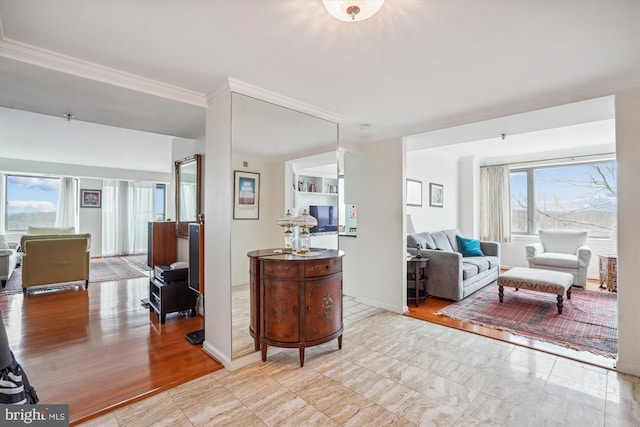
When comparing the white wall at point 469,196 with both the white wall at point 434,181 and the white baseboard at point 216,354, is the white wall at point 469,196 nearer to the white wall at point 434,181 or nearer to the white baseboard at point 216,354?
the white wall at point 434,181

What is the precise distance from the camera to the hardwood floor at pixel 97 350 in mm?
2168

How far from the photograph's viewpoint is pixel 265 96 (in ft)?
8.77

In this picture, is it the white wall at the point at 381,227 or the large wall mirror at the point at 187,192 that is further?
the white wall at the point at 381,227

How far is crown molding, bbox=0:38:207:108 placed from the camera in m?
1.90

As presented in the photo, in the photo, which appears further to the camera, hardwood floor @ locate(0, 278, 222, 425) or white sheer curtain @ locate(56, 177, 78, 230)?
white sheer curtain @ locate(56, 177, 78, 230)

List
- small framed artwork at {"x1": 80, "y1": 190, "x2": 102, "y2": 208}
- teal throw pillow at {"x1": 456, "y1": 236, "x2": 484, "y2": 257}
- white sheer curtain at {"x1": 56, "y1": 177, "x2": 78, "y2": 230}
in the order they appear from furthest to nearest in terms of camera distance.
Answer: small framed artwork at {"x1": 80, "y1": 190, "x2": 102, "y2": 208}
white sheer curtain at {"x1": 56, "y1": 177, "x2": 78, "y2": 230}
teal throw pillow at {"x1": 456, "y1": 236, "x2": 484, "y2": 257}

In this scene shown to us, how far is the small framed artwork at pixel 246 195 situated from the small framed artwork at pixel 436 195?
4107mm

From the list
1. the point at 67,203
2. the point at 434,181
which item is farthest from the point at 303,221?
the point at 67,203

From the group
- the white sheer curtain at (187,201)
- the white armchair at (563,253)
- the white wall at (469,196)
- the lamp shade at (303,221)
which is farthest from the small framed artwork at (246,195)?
the white wall at (469,196)

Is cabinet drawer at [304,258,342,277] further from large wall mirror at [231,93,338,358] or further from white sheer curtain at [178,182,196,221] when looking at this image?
white sheer curtain at [178,182,196,221]

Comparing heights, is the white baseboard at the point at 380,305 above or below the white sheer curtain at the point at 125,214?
below

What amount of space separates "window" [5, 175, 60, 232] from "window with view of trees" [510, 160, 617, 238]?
38.0ft

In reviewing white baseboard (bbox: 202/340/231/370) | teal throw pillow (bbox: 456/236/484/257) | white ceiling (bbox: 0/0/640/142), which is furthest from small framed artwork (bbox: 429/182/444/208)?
white baseboard (bbox: 202/340/231/370)

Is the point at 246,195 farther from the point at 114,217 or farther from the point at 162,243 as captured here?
the point at 114,217
